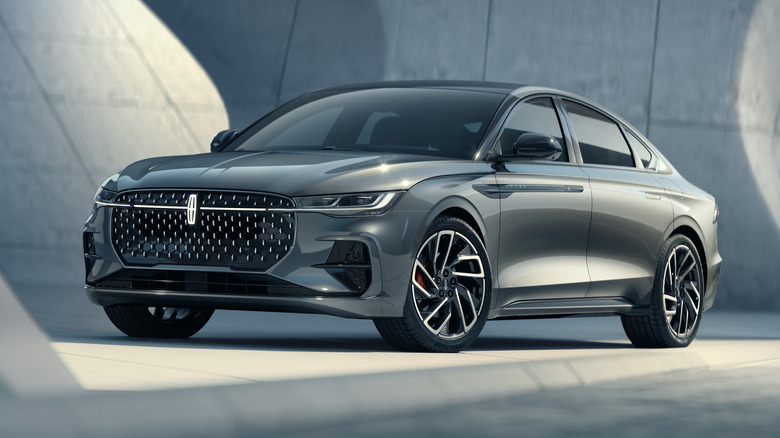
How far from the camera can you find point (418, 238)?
7543mm

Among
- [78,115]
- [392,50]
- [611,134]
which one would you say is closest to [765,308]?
[392,50]

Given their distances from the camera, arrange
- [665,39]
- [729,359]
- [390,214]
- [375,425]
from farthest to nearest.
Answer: [665,39]
[729,359]
[390,214]
[375,425]

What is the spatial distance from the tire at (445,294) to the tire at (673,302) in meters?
2.07

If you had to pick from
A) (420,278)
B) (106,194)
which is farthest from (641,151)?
(106,194)

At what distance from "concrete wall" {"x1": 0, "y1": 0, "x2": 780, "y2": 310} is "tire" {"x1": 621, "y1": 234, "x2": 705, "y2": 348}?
5766mm

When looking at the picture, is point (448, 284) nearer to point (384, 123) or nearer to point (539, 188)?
point (539, 188)

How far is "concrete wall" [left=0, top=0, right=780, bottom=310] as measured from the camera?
619 inches

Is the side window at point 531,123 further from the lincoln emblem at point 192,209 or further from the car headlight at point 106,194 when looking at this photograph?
the car headlight at point 106,194

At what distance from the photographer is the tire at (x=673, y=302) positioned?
379 inches

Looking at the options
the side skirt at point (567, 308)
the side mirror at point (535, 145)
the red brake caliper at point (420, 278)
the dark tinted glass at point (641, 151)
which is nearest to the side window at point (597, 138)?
the dark tinted glass at point (641, 151)

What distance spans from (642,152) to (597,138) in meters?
0.67

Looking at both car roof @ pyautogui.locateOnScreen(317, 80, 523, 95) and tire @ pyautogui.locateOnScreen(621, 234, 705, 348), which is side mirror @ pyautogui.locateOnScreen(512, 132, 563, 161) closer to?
car roof @ pyautogui.locateOnScreen(317, 80, 523, 95)

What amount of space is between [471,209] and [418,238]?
1.62ft

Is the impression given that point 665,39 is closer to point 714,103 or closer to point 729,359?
point 714,103
